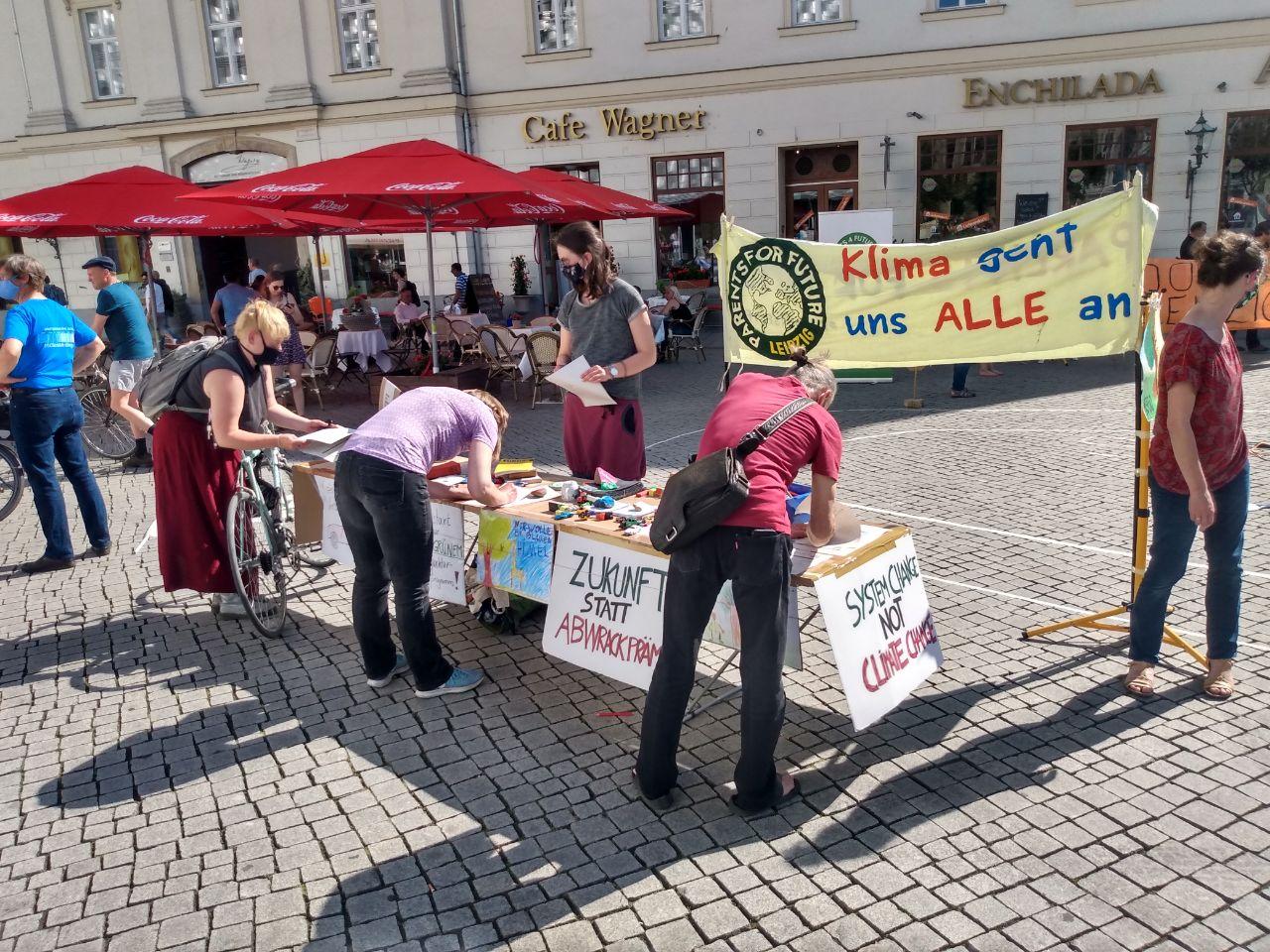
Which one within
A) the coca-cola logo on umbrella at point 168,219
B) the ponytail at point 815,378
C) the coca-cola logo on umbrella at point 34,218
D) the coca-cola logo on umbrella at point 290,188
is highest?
the coca-cola logo on umbrella at point 290,188

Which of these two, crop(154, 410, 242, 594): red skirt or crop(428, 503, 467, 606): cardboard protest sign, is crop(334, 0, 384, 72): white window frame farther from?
crop(428, 503, 467, 606): cardboard protest sign

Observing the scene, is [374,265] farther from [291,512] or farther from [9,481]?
[291,512]

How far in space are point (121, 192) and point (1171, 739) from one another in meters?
10.7

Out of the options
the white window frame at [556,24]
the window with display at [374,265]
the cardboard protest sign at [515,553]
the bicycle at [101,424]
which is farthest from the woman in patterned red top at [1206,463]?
the window with display at [374,265]

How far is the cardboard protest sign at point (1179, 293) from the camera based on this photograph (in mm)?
11781

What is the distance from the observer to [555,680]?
4.74 meters

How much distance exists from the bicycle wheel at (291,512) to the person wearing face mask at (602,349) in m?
1.68

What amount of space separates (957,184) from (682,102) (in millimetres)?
5127

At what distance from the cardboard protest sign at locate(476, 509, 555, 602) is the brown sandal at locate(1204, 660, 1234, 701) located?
2839 mm

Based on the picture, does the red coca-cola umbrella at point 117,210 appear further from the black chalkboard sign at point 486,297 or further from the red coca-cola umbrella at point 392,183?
the black chalkboard sign at point 486,297

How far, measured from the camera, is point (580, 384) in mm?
5254

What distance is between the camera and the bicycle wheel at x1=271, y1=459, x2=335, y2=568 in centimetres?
577

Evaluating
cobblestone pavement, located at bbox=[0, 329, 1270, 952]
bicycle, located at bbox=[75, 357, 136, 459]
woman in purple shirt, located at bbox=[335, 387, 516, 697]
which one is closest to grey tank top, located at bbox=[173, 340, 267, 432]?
woman in purple shirt, located at bbox=[335, 387, 516, 697]

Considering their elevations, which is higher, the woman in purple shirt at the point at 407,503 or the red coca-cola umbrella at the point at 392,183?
the red coca-cola umbrella at the point at 392,183
